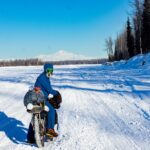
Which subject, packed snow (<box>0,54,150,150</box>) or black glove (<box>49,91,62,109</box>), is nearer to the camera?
packed snow (<box>0,54,150,150</box>)

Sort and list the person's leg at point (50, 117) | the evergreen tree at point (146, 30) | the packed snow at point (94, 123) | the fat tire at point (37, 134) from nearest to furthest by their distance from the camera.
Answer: the fat tire at point (37, 134), the packed snow at point (94, 123), the person's leg at point (50, 117), the evergreen tree at point (146, 30)

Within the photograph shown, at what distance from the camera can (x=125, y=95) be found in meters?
14.2

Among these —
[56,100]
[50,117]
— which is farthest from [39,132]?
[56,100]

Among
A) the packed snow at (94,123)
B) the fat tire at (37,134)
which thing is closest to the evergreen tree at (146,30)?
the packed snow at (94,123)

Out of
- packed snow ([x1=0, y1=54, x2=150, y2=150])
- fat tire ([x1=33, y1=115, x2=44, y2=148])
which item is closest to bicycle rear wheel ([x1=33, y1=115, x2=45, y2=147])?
fat tire ([x1=33, y1=115, x2=44, y2=148])

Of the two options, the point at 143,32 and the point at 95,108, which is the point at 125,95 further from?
the point at 143,32

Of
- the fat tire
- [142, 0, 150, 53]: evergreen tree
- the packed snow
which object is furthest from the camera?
[142, 0, 150, 53]: evergreen tree

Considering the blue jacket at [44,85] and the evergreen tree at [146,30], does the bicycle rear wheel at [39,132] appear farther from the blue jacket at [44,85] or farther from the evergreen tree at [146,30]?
the evergreen tree at [146,30]

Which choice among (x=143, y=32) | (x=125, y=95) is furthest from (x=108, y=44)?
(x=125, y=95)

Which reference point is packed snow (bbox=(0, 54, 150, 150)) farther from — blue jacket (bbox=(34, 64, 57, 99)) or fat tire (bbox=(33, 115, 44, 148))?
blue jacket (bbox=(34, 64, 57, 99))

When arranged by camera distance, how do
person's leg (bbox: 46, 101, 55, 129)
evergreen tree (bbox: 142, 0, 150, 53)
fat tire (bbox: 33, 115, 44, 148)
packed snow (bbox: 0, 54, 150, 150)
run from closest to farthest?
Answer: fat tire (bbox: 33, 115, 44, 148)
packed snow (bbox: 0, 54, 150, 150)
person's leg (bbox: 46, 101, 55, 129)
evergreen tree (bbox: 142, 0, 150, 53)

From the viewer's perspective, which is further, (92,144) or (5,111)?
(5,111)

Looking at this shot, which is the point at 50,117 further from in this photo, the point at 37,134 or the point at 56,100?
the point at 37,134

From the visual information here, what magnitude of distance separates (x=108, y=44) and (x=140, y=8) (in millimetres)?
66727
